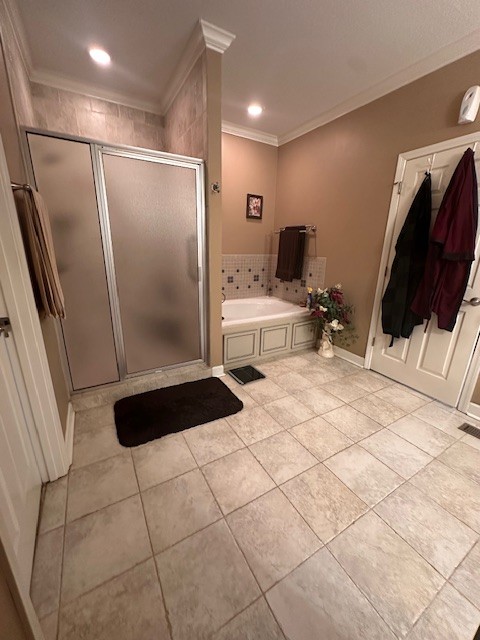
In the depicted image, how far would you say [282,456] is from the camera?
5.40ft

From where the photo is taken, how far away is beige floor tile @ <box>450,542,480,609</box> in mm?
1013

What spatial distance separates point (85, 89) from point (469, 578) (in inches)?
167

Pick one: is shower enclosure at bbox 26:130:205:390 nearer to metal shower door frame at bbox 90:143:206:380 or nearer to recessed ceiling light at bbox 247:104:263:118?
metal shower door frame at bbox 90:143:206:380

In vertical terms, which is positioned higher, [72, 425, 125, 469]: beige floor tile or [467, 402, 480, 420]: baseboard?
[467, 402, 480, 420]: baseboard

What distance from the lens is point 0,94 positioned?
47.8 inches

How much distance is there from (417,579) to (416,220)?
7.58ft

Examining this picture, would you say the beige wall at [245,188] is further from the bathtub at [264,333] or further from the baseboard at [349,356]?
the baseboard at [349,356]

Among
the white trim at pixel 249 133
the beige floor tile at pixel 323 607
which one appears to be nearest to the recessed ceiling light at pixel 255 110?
the white trim at pixel 249 133

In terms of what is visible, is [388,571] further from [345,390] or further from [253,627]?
[345,390]

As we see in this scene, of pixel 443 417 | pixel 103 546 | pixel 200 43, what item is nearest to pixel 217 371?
pixel 103 546

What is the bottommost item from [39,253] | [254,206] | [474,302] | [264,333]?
[264,333]

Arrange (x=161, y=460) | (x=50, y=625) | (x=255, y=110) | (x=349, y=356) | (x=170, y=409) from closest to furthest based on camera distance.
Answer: (x=50, y=625)
(x=161, y=460)
(x=170, y=409)
(x=255, y=110)
(x=349, y=356)

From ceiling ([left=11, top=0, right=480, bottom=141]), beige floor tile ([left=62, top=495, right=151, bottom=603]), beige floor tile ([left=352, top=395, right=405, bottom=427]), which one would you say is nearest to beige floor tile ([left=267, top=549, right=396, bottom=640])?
beige floor tile ([left=62, top=495, right=151, bottom=603])

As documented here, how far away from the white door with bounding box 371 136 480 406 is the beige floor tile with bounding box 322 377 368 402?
1.53ft
